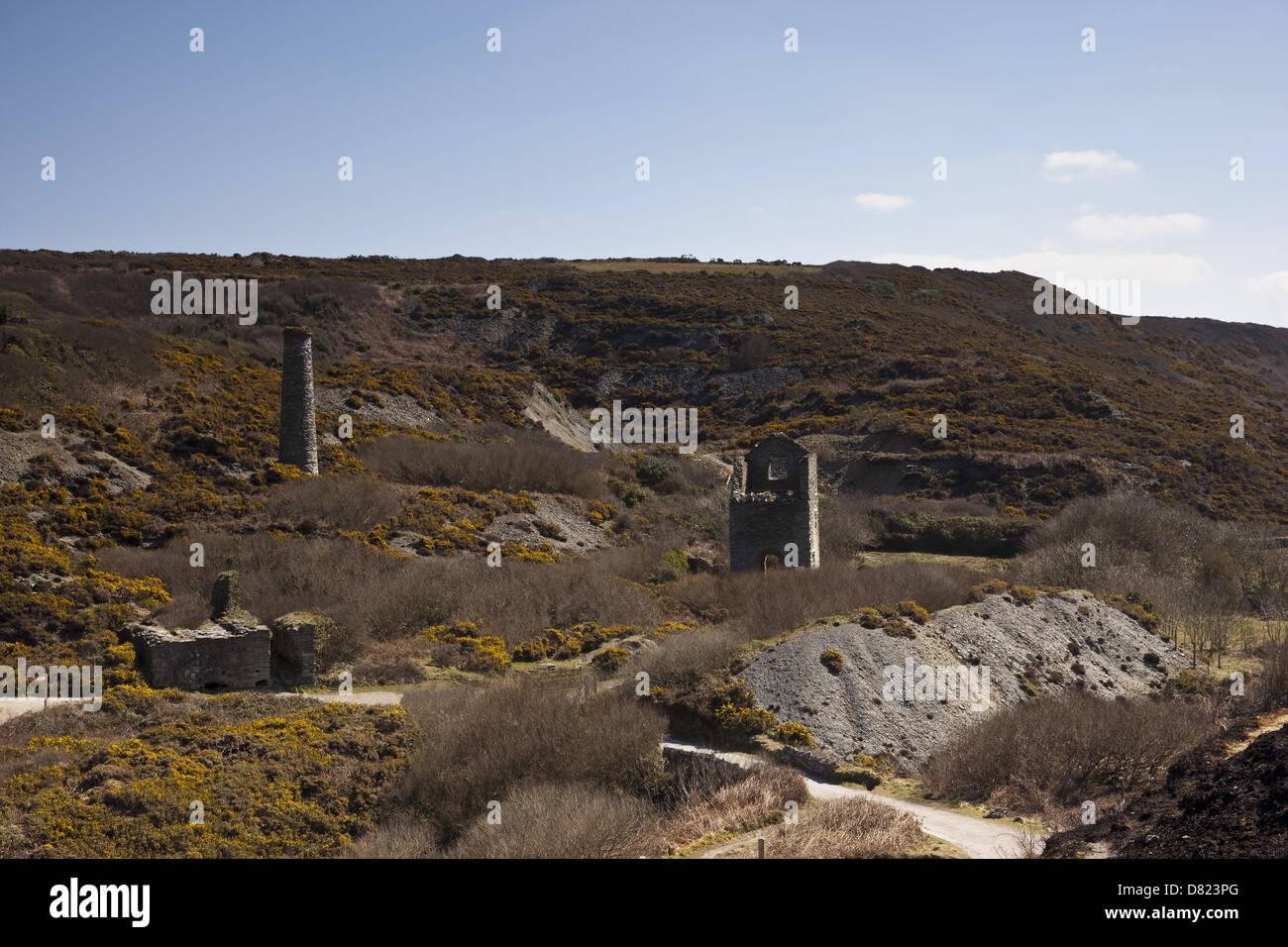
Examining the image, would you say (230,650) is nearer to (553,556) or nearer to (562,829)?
(562,829)

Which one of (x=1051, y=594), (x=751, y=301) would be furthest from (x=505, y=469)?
(x=751, y=301)

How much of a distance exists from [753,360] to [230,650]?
52271mm

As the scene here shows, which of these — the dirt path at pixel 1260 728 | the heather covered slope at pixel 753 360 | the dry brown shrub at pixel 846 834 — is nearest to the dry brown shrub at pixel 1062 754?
the dirt path at pixel 1260 728

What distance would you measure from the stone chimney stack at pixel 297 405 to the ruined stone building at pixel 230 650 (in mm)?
14608

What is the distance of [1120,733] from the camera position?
14484mm

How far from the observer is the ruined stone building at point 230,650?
17516 mm

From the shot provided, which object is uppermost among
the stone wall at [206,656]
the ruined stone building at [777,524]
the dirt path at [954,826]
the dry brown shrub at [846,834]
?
the ruined stone building at [777,524]

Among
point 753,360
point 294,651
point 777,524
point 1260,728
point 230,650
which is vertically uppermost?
point 753,360

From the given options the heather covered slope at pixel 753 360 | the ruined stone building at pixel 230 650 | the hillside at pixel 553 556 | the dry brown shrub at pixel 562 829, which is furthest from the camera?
the heather covered slope at pixel 753 360

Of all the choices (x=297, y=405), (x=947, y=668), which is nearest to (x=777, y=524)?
(x=947, y=668)

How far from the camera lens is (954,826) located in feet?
41.7

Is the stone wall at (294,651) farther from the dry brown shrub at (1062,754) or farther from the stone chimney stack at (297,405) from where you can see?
the stone chimney stack at (297,405)
